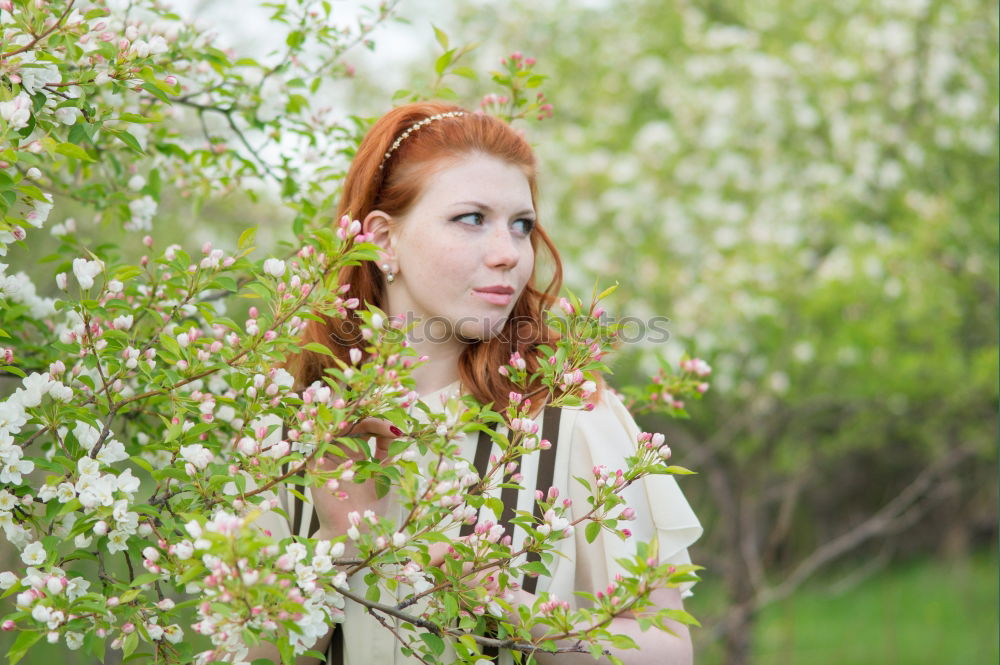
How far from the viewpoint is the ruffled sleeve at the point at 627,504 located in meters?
2.38

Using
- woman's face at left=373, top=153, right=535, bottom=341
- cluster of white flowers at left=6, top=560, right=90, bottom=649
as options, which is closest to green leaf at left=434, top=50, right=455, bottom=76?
woman's face at left=373, top=153, right=535, bottom=341

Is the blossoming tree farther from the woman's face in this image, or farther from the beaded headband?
the beaded headband

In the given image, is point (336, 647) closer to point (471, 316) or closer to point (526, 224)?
point (471, 316)

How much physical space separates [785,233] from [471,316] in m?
6.81

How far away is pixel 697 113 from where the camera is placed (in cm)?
995

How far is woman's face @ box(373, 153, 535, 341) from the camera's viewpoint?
249 centimetres

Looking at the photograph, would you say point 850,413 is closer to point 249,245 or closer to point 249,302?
point 249,302

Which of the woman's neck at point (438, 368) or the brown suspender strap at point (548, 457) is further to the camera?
the woman's neck at point (438, 368)

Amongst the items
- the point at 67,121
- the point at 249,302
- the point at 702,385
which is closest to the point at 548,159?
the point at 249,302

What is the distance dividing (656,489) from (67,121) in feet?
5.10

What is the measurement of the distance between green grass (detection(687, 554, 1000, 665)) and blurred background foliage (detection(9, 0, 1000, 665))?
7cm

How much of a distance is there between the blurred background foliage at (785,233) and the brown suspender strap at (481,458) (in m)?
3.78

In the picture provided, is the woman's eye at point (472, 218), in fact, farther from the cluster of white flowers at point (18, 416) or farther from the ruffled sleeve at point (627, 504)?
the cluster of white flowers at point (18, 416)

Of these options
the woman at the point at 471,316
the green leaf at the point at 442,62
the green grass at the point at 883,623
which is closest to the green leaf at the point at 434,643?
the woman at the point at 471,316
